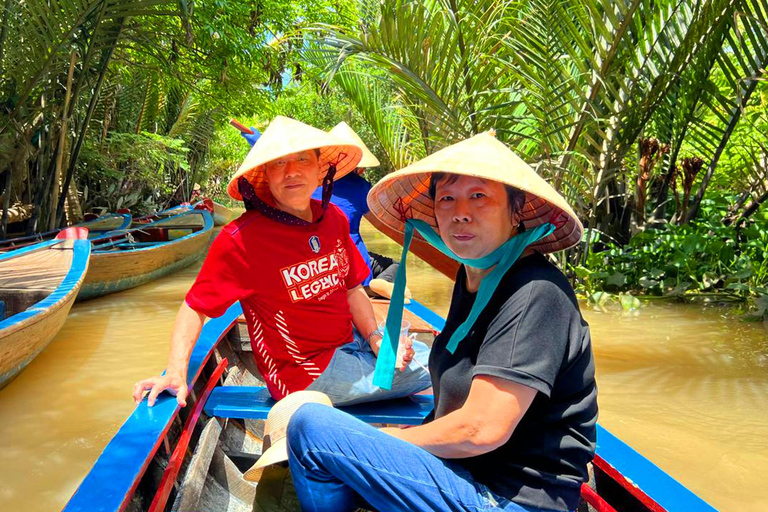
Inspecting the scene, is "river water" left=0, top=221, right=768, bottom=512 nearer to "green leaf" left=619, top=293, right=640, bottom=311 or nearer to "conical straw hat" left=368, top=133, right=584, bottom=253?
"green leaf" left=619, top=293, right=640, bottom=311

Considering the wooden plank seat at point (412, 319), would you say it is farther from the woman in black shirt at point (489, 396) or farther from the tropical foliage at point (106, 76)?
the tropical foliage at point (106, 76)

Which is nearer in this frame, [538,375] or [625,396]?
[538,375]

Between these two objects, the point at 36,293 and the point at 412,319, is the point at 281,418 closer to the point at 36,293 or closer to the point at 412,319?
the point at 412,319

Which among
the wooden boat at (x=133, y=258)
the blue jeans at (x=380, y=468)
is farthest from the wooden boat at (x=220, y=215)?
the blue jeans at (x=380, y=468)

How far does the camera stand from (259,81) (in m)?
10.4

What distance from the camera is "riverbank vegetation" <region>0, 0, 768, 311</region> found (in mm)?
4234

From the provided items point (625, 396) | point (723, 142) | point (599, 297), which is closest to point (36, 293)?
point (625, 396)

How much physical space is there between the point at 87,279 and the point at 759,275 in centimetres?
625

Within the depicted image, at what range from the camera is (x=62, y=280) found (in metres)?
4.32

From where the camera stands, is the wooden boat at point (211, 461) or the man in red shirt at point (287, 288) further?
the man in red shirt at point (287, 288)

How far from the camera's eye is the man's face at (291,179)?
1.88 m

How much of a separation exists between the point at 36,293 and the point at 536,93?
3.74 m

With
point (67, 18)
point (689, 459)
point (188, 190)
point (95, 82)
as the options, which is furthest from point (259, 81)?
point (689, 459)

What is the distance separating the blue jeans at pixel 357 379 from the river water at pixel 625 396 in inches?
66.3
